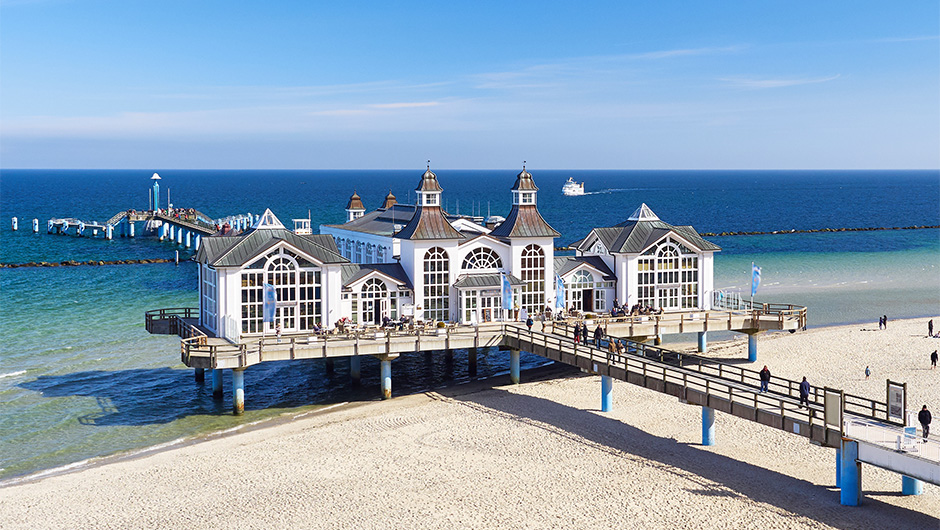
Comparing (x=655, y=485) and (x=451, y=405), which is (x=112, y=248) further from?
(x=655, y=485)

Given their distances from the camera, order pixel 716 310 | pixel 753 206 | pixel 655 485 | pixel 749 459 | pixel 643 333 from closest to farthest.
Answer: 1. pixel 655 485
2. pixel 749 459
3. pixel 643 333
4. pixel 716 310
5. pixel 753 206

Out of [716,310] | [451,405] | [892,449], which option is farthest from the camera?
[716,310]

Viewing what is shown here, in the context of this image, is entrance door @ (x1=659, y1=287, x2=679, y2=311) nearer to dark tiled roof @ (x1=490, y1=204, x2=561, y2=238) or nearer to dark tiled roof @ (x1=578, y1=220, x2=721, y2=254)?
dark tiled roof @ (x1=578, y1=220, x2=721, y2=254)

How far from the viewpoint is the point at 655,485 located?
26578 millimetres

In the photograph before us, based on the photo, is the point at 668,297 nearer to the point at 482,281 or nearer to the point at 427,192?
the point at 482,281

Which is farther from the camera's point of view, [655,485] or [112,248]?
[112,248]

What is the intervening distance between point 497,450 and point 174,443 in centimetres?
1119

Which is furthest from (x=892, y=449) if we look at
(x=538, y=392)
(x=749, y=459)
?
(x=538, y=392)

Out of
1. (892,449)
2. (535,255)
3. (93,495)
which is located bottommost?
(93,495)

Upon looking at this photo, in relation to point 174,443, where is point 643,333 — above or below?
above

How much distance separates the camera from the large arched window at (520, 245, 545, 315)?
4419 cm

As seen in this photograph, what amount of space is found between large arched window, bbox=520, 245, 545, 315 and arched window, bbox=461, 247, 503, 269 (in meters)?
1.22

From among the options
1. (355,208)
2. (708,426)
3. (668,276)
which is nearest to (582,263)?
(668,276)

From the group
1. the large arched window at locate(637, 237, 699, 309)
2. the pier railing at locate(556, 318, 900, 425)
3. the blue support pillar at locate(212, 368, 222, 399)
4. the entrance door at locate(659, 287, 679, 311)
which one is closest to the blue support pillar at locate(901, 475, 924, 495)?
the pier railing at locate(556, 318, 900, 425)
